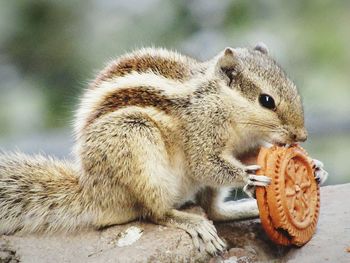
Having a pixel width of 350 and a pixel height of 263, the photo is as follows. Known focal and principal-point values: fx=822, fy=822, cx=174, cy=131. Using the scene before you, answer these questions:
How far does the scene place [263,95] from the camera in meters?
2.94

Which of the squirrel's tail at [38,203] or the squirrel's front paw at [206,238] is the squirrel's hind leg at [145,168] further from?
the squirrel's tail at [38,203]

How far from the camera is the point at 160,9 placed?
423 cm

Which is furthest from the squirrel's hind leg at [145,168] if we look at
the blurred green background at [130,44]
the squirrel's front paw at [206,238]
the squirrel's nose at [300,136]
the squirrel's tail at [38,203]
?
the blurred green background at [130,44]

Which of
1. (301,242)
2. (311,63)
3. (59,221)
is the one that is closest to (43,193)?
(59,221)

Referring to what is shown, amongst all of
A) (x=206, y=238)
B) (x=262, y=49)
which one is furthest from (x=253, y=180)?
(x=262, y=49)

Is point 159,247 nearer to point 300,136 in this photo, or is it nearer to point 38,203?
point 38,203

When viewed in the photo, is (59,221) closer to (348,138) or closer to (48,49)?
(48,49)

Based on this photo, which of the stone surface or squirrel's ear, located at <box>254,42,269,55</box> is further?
squirrel's ear, located at <box>254,42,269,55</box>

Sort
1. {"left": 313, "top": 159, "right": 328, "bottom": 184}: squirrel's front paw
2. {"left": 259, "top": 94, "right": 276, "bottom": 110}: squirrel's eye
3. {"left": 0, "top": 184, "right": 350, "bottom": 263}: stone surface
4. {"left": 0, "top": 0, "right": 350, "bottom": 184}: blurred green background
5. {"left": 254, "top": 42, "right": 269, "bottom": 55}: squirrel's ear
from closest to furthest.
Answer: {"left": 0, "top": 184, "right": 350, "bottom": 263}: stone surface, {"left": 259, "top": 94, "right": 276, "bottom": 110}: squirrel's eye, {"left": 313, "top": 159, "right": 328, "bottom": 184}: squirrel's front paw, {"left": 254, "top": 42, "right": 269, "bottom": 55}: squirrel's ear, {"left": 0, "top": 0, "right": 350, "bottom": 184}: blurred green background

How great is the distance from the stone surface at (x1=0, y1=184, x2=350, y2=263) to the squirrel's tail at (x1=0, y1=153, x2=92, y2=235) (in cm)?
4

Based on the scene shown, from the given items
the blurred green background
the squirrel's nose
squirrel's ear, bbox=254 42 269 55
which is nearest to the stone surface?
the squirrel's nose

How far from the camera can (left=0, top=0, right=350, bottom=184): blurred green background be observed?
4.02 m

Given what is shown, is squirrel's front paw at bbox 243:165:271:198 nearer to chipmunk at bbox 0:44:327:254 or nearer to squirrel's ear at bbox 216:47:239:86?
chipmunk at bbox 0:44:327:254

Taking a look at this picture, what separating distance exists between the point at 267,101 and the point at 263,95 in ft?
0.09
